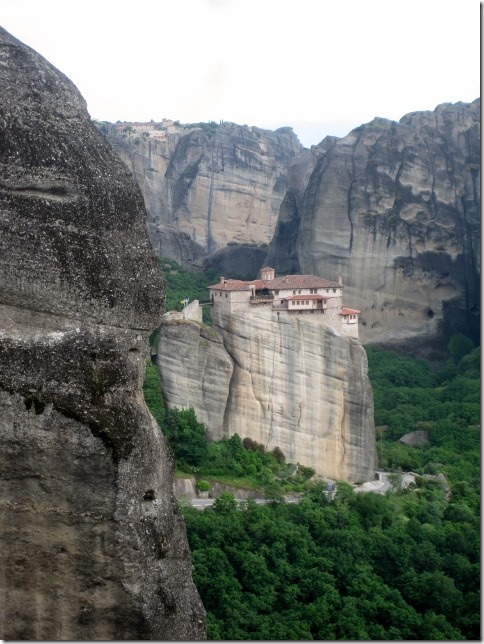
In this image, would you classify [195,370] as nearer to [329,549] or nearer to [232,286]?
[232,286]

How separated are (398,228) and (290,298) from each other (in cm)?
1325

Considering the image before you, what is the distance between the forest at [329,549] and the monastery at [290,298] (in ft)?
10.2

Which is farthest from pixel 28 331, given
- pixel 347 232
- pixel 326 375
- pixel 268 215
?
pixel 268 215

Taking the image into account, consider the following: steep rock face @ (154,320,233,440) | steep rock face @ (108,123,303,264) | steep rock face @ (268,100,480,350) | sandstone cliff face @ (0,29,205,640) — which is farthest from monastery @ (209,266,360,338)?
steep rock face @ (108,123,303,264)

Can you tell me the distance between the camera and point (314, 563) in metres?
22.1

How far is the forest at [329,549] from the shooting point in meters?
20.2

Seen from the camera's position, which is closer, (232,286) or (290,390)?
(232,286)

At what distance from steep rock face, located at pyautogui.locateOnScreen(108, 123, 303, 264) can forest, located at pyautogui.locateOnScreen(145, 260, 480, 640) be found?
2615 cm

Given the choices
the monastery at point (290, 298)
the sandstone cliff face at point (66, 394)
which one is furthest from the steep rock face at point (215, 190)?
the sandstone cliff face at point (66, 394)

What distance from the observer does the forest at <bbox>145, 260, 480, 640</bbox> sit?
66.3 ft

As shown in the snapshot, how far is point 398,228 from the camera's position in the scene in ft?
138

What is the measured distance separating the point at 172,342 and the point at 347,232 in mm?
14692

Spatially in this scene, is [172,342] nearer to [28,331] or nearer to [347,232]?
[347,232]

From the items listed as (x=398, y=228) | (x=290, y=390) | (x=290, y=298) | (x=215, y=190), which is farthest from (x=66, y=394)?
(x=215, y=190)
